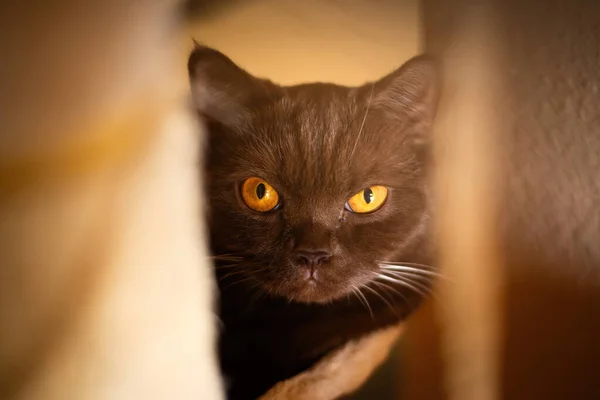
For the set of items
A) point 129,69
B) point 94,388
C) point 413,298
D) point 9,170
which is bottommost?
point 94,388

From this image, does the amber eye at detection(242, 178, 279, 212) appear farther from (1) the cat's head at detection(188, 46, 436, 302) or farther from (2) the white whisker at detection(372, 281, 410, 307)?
(2) the white whisker at detection(372, 281, 410, 307)

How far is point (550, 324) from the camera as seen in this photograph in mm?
675

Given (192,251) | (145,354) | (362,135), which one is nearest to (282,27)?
(362,135)

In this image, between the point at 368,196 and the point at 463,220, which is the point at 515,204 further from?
the point at 368,196

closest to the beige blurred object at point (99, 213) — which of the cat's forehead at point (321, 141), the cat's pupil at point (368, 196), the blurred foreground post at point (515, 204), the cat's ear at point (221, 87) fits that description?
the cat's ear at point (221, 87)

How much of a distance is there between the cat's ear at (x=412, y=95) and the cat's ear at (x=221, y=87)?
6.4 inches

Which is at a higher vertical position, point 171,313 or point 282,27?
point 282,27

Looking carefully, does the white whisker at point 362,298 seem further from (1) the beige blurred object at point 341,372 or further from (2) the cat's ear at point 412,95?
(2) the cat's ear at point 412,95

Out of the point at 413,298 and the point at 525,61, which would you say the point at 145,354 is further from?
the point at 525,61

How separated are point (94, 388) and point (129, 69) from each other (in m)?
0.44

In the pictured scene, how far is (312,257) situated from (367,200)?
119 millimetres

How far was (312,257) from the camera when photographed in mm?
631

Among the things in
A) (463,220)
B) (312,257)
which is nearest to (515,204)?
(463,220)

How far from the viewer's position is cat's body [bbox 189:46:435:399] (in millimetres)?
667
